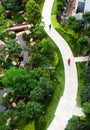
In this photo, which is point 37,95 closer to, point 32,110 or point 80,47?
point 32,110

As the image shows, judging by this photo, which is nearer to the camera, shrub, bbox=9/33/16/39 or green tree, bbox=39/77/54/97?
green tree, bbox=39/77/54/97

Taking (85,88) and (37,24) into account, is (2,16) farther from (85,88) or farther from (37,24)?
(85,88)

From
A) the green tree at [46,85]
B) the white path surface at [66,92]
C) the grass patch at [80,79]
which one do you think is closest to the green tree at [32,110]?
the white path surface at [66,92]

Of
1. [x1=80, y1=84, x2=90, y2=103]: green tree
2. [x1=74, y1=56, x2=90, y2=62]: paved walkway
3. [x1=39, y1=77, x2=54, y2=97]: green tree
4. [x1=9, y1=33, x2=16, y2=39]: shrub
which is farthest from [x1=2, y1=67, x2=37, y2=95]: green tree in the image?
[x1=9, y1=33, x2=16, y2=39]: shrub

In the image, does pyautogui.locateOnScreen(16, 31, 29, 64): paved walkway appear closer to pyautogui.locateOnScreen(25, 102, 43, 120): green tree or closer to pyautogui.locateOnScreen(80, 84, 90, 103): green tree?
pyautogui.locateOnScreen(25, 102, 43, 120): green tree

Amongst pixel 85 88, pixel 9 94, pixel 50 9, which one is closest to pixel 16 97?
pixel 9 94

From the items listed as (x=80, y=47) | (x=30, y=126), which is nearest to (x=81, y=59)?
(x=80, y=47)
